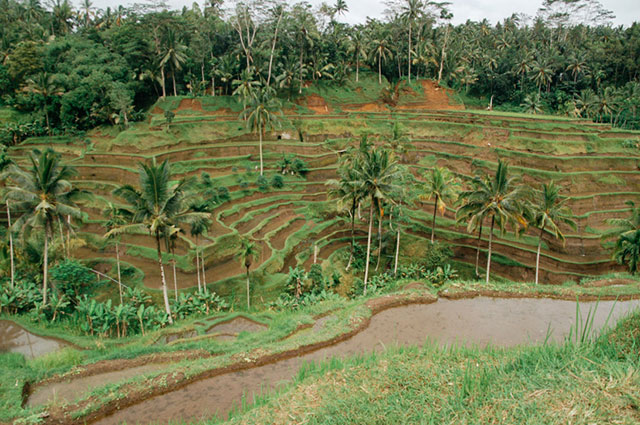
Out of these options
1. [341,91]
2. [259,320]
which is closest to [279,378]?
[259,320]

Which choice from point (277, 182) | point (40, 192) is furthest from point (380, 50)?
point (40, 192)

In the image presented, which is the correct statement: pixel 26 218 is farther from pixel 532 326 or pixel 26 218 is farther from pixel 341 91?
pixel 341 91

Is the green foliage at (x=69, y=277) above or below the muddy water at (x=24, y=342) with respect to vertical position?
above

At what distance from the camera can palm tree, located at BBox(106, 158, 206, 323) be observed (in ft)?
51.2

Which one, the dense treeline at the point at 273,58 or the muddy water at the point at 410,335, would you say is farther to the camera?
the dense treeline at the point at 273,58

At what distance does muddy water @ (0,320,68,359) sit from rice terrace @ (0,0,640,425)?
114 mm

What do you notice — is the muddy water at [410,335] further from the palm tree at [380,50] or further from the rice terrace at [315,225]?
the palm tree at [380,50]

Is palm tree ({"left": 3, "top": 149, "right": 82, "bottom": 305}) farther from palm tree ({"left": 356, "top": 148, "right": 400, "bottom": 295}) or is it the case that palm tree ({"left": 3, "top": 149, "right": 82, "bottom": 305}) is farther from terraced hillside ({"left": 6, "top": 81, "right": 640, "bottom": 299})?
palm tree ({"left": 356, "top": 148, "right": 400, "bottom": 295})

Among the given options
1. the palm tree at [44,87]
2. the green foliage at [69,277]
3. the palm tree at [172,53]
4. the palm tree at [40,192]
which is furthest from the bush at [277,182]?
the palm tree at [44,87]

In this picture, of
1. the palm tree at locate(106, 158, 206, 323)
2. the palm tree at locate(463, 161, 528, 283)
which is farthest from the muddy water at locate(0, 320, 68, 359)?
the palm tree at locate(463, 161, 528, 283)

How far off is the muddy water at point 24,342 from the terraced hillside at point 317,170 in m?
6.07

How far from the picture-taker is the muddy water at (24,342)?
14445mm

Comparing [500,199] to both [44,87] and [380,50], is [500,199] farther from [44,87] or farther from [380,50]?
[44,87]

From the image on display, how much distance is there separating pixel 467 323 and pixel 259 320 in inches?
299
